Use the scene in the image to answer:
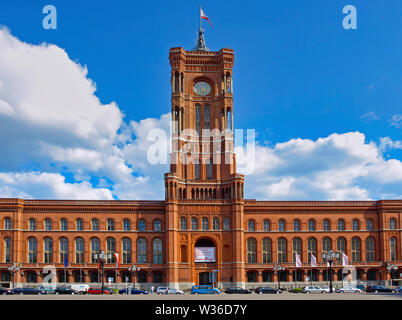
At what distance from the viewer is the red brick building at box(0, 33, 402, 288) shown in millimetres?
92062

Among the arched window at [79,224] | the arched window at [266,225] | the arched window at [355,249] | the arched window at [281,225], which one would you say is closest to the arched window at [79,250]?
the arched window at [79,224]

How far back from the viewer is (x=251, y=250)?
Answer: 315 ft

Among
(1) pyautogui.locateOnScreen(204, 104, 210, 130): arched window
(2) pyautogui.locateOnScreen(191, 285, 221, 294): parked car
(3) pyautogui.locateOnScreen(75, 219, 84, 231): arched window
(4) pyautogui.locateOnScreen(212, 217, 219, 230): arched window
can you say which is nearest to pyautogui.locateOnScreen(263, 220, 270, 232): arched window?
(4) pyautogui.locateOnScreen(212, 217, 219, 230): arched window

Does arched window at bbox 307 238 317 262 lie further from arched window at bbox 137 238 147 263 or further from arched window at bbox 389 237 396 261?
arched window at bbox 137 238 147 263

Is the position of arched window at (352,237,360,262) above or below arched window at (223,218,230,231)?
below

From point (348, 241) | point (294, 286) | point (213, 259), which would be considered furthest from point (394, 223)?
point (213, 259)

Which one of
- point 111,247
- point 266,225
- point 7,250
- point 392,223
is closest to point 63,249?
point 111,247

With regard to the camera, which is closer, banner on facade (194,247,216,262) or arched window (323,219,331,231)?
banner on facade (194,247,216,262)

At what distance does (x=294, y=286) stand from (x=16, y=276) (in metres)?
47.9

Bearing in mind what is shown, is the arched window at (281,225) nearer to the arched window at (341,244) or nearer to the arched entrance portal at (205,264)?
the arched window at (341,244)

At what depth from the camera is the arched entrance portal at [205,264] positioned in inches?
3652

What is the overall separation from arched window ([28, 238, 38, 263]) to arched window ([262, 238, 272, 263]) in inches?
1581

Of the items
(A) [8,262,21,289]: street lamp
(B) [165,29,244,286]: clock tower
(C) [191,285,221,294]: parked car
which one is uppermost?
(B) [165,29,244,286]: clock tower
